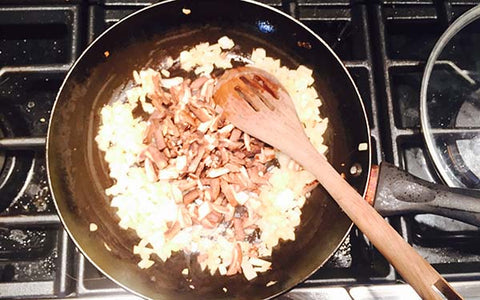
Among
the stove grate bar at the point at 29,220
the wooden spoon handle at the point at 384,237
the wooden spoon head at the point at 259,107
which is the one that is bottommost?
the wooden spoon handle at the point at 384,237

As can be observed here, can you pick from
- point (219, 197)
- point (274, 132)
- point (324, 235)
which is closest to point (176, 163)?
point (219, 197)

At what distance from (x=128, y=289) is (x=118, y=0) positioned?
0.70 metres

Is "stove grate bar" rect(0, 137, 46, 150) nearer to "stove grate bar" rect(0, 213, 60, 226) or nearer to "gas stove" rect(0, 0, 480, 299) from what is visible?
"gas stove" rect(0, 0, 480, 299)

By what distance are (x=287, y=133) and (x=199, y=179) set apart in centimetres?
24

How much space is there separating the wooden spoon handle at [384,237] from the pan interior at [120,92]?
3.6 inches

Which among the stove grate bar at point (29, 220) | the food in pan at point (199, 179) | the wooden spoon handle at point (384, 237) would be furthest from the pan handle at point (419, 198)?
the stove grate bar at point (29, 220)

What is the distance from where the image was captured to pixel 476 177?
1156 millimetres

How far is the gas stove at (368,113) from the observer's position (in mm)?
1072

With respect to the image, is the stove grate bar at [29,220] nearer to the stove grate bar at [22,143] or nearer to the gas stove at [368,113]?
the gas stove at [368,113]

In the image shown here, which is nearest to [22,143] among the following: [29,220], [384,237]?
[29,220]

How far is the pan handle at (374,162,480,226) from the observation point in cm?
97

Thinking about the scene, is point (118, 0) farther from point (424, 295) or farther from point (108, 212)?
point (424, 295)

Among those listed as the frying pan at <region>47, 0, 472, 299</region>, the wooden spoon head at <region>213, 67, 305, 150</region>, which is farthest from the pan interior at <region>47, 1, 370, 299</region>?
the wooden spoon head at <region>213, 67, 305, 150</region>

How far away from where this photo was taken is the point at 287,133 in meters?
1.12
